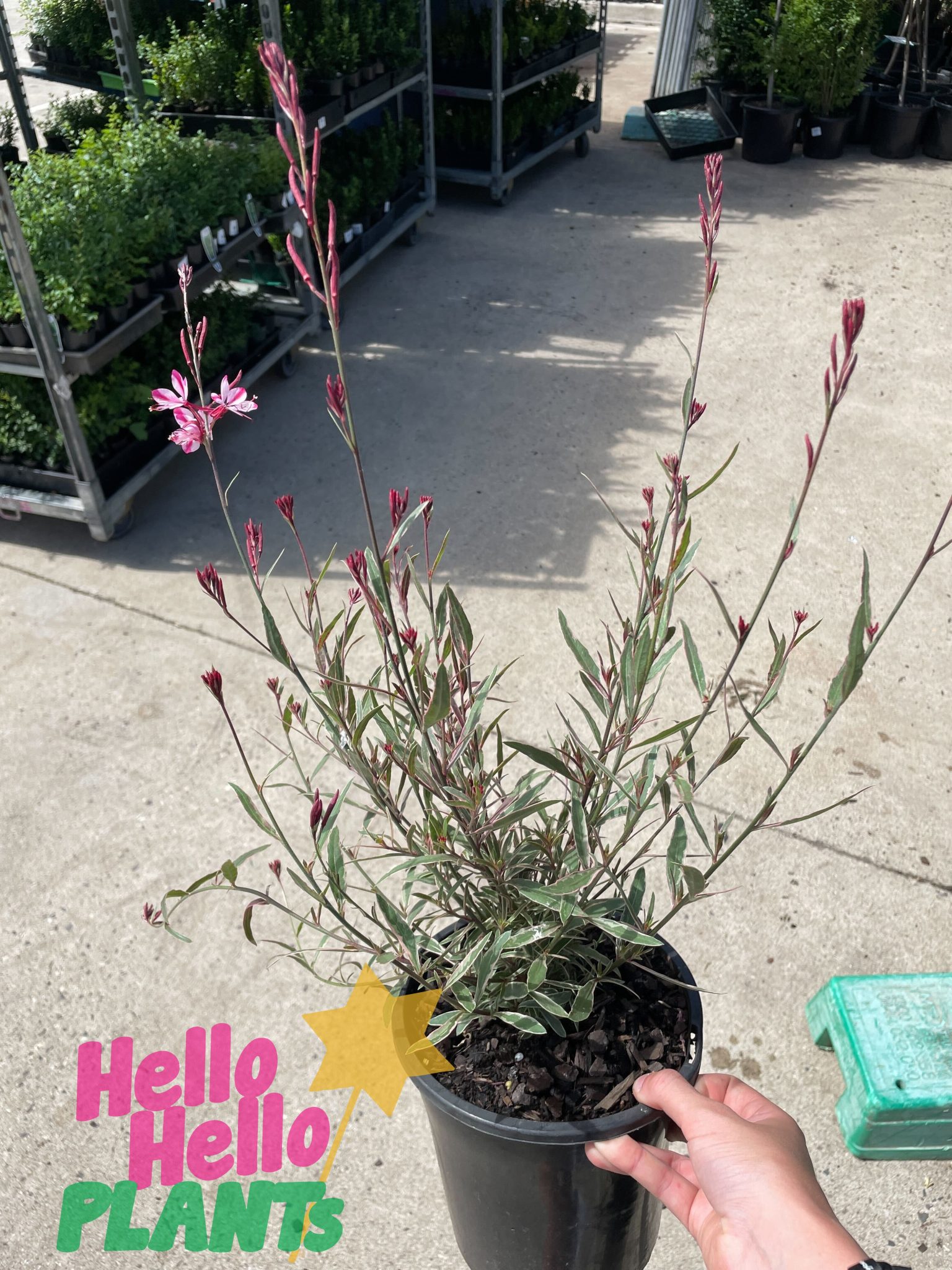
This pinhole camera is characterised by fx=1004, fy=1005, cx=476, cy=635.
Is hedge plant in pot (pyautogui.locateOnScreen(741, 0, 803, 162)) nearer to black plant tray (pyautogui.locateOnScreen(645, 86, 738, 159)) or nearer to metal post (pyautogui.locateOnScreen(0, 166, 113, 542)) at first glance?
black plant tray (pyautogui.locateOnScreen(645, 86, 738, 159))

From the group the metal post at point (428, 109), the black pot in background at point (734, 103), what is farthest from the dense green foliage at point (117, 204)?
the black pot in background at point (734, 103)

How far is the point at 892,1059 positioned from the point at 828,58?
668 cm

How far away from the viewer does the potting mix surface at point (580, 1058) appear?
136cm

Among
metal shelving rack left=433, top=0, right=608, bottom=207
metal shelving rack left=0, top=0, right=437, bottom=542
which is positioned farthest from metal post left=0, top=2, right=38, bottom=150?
metal shelving rack left=433, top=0, right=608, bottom=207

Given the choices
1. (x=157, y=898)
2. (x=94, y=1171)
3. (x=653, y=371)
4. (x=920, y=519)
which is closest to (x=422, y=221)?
(x=653, y=371)

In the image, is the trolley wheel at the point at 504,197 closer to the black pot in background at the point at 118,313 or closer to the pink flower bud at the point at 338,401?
the black pot in background at the point at 118,313

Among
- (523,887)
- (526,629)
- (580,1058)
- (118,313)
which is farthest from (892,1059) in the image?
(118,313)

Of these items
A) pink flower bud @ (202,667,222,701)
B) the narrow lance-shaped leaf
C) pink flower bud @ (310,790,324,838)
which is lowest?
the narrow lance-shaped leaf

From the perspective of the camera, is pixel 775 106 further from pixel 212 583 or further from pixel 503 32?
pixel 212 583

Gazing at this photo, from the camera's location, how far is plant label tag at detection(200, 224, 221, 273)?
3.39m

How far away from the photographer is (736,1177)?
1.16m

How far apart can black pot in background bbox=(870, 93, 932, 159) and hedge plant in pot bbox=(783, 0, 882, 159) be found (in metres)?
0.21

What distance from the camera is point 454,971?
4.06 ft

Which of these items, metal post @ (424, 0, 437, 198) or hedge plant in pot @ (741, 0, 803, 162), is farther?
hedge plant in pot @ (741, 0, 803, 162)
